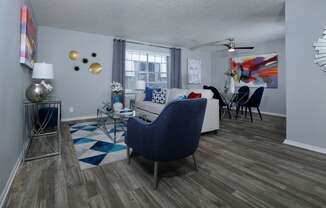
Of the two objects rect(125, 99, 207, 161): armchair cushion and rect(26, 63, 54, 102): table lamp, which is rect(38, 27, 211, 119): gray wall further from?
rect(125, 99, 207, 161): armchair cushion

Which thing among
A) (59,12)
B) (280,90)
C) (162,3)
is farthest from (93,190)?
(280,90)

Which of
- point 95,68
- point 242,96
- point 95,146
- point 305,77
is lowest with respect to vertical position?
point 95,146

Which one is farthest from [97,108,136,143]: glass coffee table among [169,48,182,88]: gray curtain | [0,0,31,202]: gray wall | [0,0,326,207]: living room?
[169,48,182,88]: gray curtain

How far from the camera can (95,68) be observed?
4734 mm

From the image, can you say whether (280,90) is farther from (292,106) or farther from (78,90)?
(78,90)

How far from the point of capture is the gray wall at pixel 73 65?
415 centimetres

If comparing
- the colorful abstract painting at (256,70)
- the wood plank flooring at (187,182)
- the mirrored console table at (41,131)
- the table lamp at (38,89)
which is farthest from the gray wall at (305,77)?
the table lamp at (38,89)

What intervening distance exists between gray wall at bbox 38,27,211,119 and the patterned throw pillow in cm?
158

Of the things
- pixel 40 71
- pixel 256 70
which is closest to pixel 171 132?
pixel 40 71

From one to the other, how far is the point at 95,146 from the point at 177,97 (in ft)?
5.95

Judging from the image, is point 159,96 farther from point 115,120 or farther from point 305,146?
point 305,146

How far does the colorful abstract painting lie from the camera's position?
539 centimetres

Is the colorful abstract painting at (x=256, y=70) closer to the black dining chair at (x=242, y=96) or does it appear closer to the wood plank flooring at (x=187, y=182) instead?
→ the black dining chair at (x=242, y=96)

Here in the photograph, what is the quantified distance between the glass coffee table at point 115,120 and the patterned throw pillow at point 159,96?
888 mm
